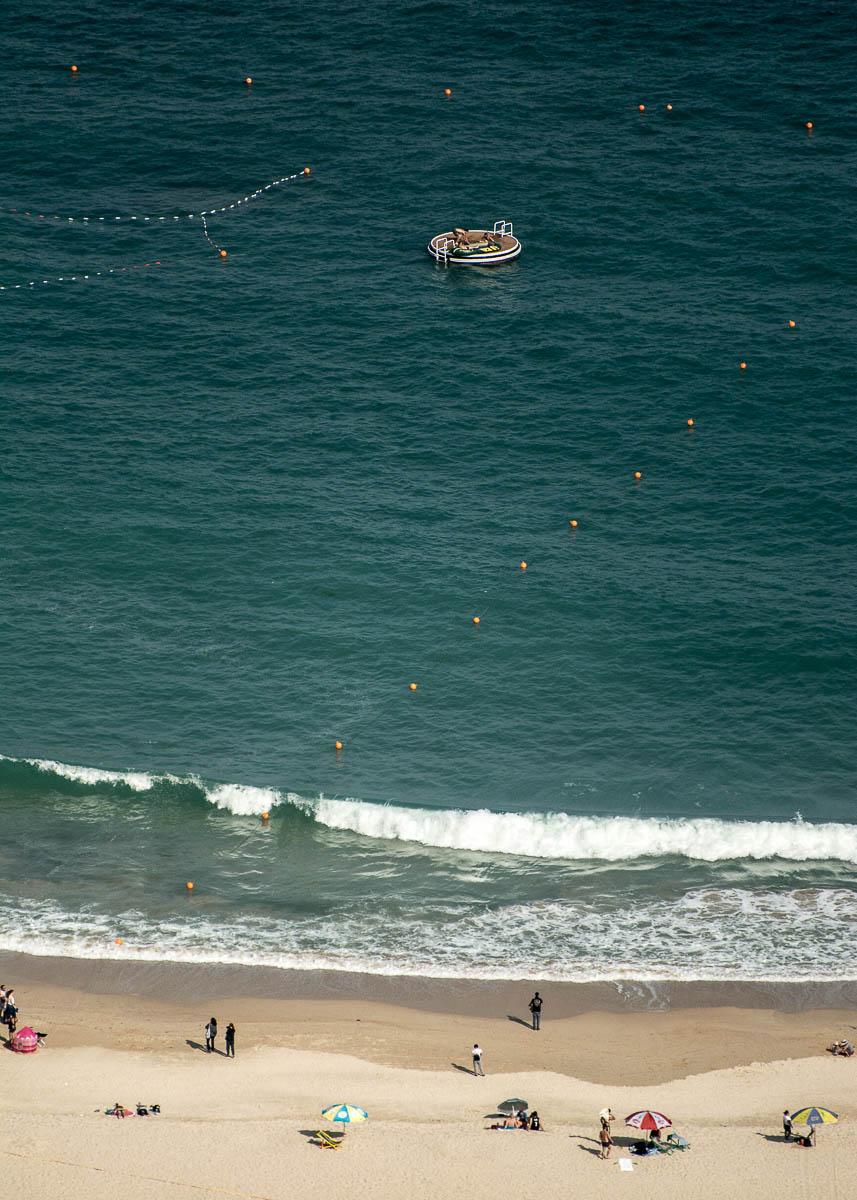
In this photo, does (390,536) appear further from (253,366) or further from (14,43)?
(14,43)

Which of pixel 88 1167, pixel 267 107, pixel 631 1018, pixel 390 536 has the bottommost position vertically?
pixel 88 1167

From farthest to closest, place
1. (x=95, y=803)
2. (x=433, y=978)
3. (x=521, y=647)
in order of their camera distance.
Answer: (x=521, y=647) → (x=95, y=803) → (x=433, y=978)

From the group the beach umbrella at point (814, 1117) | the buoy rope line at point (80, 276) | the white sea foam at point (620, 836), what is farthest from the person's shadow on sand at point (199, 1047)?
the buoy rope line at point (80, 276)

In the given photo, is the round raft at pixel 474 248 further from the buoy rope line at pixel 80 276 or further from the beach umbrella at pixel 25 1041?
the beach umbrella at pixel 25 1041

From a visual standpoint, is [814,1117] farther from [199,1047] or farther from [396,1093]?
[199,1047]

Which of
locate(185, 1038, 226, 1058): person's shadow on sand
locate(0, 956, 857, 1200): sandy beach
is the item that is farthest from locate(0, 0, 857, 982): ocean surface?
locate(185, 1038, 226, 1058): person's shadow on sand

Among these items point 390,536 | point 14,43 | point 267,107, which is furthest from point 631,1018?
point 14,43

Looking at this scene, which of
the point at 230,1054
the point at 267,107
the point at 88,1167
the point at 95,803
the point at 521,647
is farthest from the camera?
the point at 267,107
